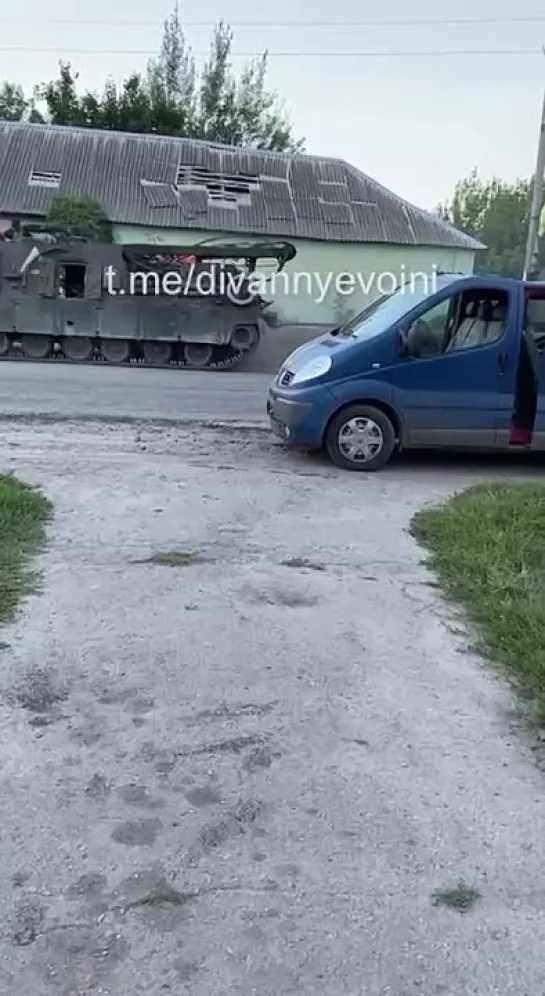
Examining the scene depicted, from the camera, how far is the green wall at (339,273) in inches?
1230

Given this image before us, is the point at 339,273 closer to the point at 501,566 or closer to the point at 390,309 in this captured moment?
the point at 390,309

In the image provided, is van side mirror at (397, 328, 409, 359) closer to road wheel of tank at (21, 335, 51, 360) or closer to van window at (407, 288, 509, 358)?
van window at (407, 288, 509, 358)

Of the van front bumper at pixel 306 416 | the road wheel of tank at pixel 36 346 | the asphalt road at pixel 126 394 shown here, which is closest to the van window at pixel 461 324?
the van front bumper at pixel 306 416

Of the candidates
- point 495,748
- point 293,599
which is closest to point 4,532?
point 293,599

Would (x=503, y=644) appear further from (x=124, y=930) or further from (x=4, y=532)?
(x=4, y=532)

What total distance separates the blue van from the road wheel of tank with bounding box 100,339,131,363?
11812 mm

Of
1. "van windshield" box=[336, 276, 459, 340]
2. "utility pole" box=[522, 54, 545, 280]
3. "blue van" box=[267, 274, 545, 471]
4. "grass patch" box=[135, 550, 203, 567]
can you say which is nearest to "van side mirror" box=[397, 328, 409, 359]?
"blue van" box=[267, 274, 545, 471]

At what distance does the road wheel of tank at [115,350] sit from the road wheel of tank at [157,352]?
14.7 inches

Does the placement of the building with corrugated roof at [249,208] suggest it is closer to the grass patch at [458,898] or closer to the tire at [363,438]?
the tire at [363,438]

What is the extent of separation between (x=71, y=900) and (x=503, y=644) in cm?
247

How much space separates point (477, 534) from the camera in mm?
5969

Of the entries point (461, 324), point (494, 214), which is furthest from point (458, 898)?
point (494, 214)

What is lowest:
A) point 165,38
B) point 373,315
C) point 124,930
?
point 124,930

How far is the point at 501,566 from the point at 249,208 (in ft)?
93.1
